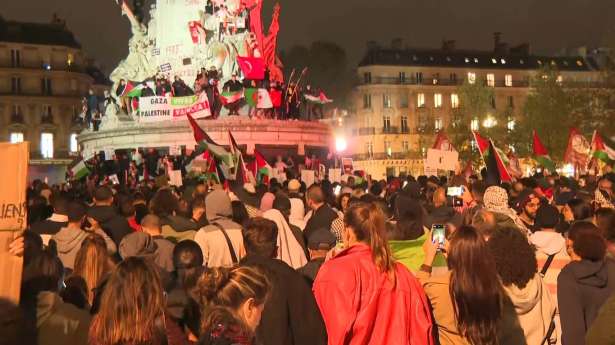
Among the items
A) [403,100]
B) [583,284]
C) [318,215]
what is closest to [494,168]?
[318,215]

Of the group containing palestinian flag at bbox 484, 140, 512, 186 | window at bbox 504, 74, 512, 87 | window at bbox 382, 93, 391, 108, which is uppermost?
window at bbox 504, 74, 512, 87

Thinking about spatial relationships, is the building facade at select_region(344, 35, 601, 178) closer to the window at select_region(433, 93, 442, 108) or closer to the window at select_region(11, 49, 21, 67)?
the window at select_region(433, 93, 442, 108)

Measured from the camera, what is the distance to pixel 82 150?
161 feet

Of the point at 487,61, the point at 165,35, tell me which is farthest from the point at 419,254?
the point at 487,61

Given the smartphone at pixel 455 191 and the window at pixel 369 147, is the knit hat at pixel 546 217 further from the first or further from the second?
the window at pixel 369 147

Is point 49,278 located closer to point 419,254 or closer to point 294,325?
point 294,325

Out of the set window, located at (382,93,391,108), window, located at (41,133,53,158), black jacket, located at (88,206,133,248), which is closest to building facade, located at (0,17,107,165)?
window, located at (41,133,53,158)

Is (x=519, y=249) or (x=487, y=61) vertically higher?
(x=487, y=61)

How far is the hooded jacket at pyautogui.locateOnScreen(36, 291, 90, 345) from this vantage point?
4223mm

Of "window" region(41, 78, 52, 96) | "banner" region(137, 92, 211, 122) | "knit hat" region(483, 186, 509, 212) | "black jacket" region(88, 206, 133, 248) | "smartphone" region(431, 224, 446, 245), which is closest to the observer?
"smartphone" region(431, 224, 446, 245)

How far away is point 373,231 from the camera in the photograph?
197 inches

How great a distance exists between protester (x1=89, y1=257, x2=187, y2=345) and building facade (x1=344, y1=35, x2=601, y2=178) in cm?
6873

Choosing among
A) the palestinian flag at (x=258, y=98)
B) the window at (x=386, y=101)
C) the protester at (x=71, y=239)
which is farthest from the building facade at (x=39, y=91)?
the protester at (x=71, y=239)

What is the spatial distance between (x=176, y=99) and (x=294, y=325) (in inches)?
1479
